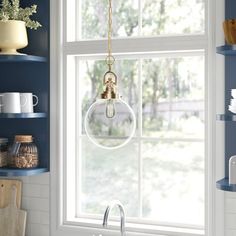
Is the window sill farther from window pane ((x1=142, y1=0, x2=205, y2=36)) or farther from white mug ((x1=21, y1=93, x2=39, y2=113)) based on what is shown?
window pane ((x1=142, y1=0, x2=205, y2=36))

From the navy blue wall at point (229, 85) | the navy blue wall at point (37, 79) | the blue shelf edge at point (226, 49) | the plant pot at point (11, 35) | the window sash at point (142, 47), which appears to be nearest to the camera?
the blue shelf edge at point (226, 49)

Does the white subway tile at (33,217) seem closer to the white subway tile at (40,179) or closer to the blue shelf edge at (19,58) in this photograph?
the white subway tile at (40,179)

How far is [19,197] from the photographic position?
3.55m

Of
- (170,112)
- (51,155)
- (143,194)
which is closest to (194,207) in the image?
(143,194)

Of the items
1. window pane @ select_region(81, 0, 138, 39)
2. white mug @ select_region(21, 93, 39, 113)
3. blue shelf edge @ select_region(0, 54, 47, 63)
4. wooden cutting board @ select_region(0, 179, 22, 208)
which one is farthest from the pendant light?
wooden cutting board @ select_region(0, 179, 22, 208)

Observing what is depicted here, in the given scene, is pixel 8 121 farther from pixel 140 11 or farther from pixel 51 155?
pixel 140 11

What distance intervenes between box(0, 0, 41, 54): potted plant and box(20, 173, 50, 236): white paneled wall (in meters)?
0.84

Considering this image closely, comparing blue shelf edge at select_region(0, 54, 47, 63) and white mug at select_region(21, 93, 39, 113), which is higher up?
blue shelf edge at select_region(0, 54, 47, 63)

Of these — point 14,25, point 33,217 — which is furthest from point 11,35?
point 33,217

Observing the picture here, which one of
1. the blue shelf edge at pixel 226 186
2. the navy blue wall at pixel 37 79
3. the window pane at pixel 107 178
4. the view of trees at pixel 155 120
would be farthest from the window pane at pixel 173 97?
the navy blue wall at pixel 37 79

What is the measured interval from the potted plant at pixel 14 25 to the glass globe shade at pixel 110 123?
1.98 feet

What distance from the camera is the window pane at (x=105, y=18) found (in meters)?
3.44

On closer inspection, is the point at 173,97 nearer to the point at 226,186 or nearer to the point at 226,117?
the point at 226,117

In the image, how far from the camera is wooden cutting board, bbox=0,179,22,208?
3553 mm
